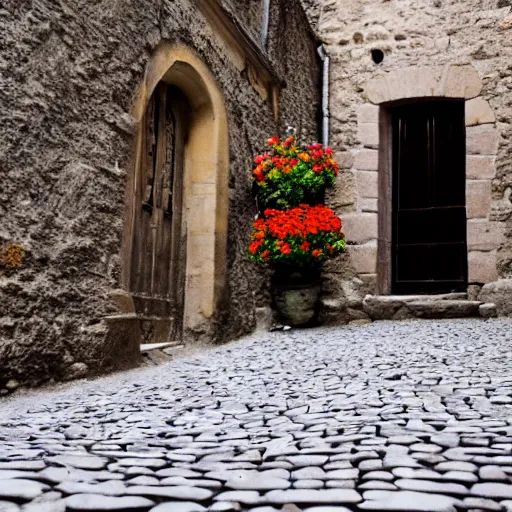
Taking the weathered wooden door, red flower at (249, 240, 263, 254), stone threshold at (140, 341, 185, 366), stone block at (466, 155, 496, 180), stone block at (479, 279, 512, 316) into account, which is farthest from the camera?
stone block at (466, 155, 496, 180)

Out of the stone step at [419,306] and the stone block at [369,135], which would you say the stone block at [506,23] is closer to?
the stone block at [369,135]

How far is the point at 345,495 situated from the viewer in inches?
62.6

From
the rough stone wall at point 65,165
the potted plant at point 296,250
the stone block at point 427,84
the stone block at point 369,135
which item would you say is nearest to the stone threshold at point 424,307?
the potted plant at point 296,250

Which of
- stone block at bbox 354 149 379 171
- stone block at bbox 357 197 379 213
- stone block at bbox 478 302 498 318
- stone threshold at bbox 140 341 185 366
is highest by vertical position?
stone block at bbox 354 149 379 171

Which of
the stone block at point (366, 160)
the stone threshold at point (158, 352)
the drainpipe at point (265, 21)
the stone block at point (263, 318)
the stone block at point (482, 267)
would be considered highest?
the drainpipe at point (265, 21)

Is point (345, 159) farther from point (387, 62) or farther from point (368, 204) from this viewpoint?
point (387, 62)

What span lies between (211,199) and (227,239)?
14.2 inches

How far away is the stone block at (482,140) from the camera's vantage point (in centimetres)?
697

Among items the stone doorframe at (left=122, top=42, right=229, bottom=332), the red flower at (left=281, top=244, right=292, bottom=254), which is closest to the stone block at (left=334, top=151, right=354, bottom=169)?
the red flower at (left=281, top=244, right=292, bottom=254)

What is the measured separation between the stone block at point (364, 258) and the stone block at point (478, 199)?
3.38 feet

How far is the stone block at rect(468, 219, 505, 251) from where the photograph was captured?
6.79m

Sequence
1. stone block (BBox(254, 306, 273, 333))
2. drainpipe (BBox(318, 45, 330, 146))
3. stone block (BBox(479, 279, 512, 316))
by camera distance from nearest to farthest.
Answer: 1. stone block (BBox(254, 306, 273, 333))
2. stone block (BBox(479, 279, 512, 316))
3. drainpipe (BBox(318, 45, 330, 146))

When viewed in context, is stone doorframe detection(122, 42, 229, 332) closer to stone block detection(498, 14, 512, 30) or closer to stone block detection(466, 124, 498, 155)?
stone block detection(466, 124, 498, 155)

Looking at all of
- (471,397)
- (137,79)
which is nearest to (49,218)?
(137,79)
